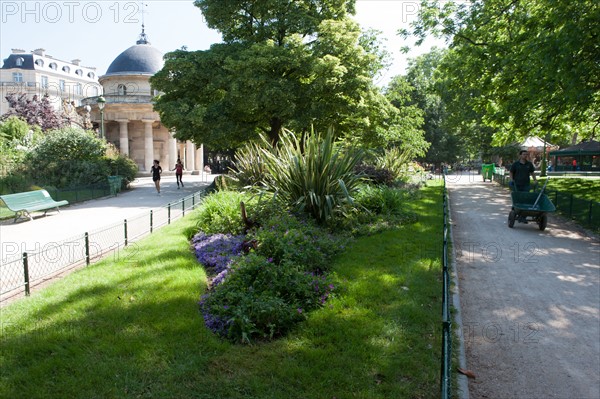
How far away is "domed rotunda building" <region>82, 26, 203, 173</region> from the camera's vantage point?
41.0 meters

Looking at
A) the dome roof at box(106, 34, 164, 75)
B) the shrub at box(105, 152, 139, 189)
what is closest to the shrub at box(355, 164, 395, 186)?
the shrub at box(105, 152, 139, 189)

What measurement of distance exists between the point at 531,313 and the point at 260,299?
12.1 ft

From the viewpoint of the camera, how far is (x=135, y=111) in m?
41.0

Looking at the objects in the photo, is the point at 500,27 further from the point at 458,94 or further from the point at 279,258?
the point at 279,258

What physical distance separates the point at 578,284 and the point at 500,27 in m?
13.1

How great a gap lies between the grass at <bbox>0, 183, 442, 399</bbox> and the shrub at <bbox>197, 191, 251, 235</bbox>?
2.70 metres

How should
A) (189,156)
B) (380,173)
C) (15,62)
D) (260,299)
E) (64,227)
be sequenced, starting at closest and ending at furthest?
(260,299) → (64,227) → (380,173) → (189,156) → (15,62)

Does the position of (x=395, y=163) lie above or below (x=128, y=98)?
below

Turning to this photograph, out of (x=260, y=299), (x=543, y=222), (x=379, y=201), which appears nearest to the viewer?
(x=260, y=299)

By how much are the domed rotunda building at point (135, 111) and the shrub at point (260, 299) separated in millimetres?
37593

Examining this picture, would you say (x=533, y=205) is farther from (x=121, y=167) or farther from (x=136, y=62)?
(x=136, y=62)

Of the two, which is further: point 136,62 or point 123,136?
point 136,62

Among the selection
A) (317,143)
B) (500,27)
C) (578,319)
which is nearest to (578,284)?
(578,319)

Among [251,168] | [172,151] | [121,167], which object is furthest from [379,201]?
[172,151]
